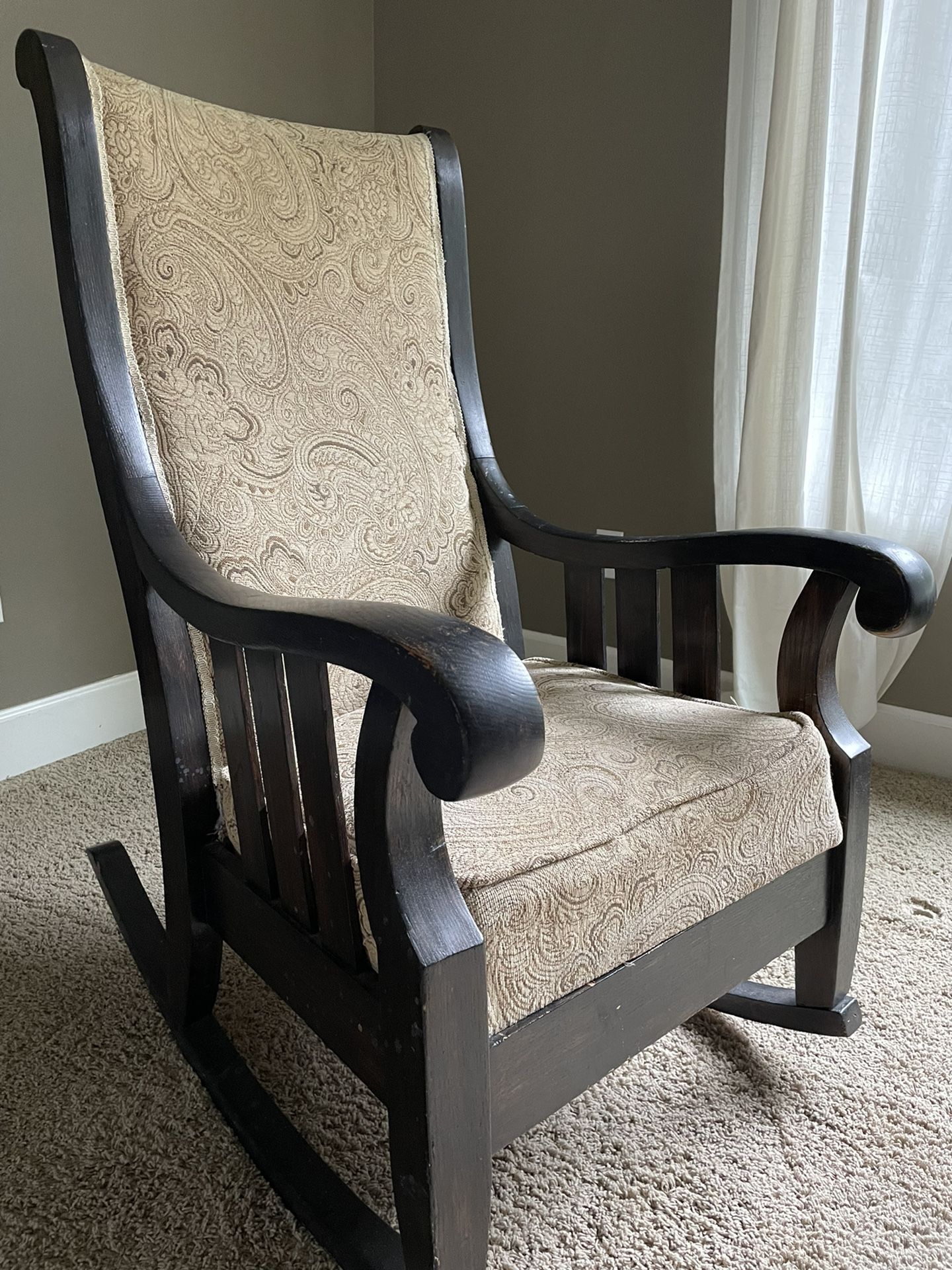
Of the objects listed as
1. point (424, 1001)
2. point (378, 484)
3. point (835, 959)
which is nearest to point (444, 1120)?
point (424, 1001)

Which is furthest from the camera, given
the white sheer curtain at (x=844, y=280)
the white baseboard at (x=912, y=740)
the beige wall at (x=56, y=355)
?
the white baseboard at (x=912, y=740)

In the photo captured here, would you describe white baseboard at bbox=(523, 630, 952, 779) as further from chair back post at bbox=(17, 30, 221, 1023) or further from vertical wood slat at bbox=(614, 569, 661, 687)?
chair back post at bbox=(17, 30, 221, 1023)

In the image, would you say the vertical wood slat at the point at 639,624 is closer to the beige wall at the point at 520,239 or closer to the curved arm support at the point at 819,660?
the curved arm support at the point at 819,660

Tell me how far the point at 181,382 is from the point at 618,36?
1.53 meters

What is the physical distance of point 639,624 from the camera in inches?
43.2

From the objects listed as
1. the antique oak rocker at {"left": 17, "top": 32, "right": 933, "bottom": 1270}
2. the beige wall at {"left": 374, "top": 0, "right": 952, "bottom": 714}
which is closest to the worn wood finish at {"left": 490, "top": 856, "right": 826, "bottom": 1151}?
the antique oak rocker at {"left": 17, "top": 32, "right": 933, "bottom": 1270}

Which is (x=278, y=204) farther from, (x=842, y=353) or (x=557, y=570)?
(x=557, y=570)

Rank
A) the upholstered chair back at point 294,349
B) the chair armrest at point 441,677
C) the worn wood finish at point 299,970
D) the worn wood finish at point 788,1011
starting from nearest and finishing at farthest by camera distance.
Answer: the chair armrest at point 441,677 → the worn wood finish at point 299,970 → the upholstered chair back at point 294,349 → the worn wood finish at point 788,1011

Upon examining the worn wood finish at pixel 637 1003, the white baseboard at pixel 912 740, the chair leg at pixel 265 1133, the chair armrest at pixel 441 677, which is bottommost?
the white baseboard at pixel 912 740

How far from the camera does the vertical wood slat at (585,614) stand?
1140 millimetres

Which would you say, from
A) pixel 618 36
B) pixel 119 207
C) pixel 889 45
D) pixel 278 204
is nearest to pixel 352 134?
pixel 278 204

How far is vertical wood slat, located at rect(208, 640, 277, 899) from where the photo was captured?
84 centimetres

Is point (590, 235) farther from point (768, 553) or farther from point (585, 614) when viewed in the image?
point (768, 553)

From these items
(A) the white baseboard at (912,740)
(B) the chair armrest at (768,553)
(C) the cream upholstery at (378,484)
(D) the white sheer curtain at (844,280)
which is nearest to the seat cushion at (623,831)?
(C) the cream upholstery at (378,484)
